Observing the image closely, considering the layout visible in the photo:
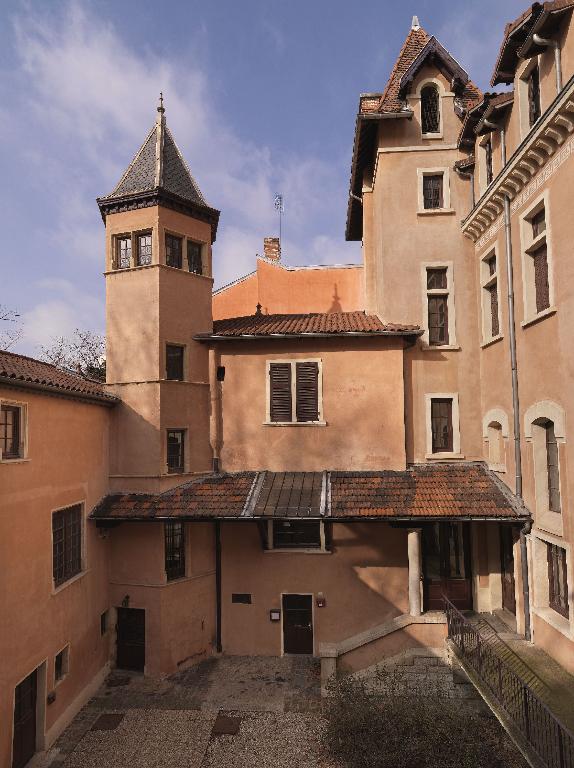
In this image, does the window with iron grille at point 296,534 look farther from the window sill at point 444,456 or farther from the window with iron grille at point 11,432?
the window with iron grille at point 11,432

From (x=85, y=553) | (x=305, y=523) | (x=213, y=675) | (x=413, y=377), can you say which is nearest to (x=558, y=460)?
(x=413, y=377)

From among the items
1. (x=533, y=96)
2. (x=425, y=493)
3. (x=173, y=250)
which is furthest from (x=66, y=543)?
(x=533, y=96)

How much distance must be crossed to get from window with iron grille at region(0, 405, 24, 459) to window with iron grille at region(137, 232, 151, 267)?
6.46 m

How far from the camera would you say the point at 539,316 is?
35.4 feet

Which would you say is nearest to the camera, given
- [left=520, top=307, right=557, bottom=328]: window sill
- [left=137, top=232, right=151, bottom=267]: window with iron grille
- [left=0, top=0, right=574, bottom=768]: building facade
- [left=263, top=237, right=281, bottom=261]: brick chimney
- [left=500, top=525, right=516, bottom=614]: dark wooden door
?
[left=520, top=307, right=557, bottom=328]: window sill

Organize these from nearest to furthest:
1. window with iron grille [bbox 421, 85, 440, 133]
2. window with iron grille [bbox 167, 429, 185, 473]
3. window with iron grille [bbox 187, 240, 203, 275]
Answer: window with iron grille [bbox 167, 429, 185, 473] < window with iron grille [bbox 187, 240, 203, 275] < window with iron grille [bbox 421, 85, 440, 133]

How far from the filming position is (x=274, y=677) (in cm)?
1388

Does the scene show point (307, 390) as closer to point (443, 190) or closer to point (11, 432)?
point (443, 190)

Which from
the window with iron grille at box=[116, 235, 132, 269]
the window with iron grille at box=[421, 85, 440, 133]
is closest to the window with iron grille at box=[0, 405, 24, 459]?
the window with iron grille at box=[116, 235, 132, 269]

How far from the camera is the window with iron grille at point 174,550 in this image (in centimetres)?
1455

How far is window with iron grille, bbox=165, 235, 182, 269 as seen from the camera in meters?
15.2

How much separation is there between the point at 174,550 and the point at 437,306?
11.3 metres

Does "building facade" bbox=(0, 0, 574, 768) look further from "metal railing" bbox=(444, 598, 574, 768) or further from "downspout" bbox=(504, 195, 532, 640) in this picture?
"metal railing" bbox=(444, 598, 574, 768)

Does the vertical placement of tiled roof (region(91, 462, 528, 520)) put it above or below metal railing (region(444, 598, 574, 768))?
above
